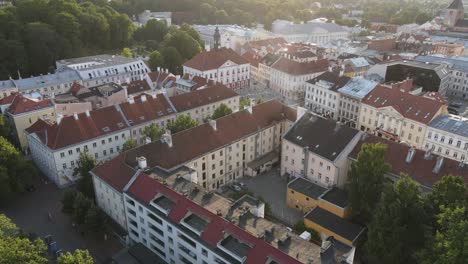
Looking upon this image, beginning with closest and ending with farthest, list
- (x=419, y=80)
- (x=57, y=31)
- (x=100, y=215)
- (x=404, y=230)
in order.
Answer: (x=404, y=230) < (x=100, y=215) < (x=419, y=80) < (x=57, y=31)

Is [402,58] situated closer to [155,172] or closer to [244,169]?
[244,169]

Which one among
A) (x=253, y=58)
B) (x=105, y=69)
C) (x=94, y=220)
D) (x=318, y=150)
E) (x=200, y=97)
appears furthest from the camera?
(x=253, y=58)

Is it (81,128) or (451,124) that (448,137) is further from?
(81,128)

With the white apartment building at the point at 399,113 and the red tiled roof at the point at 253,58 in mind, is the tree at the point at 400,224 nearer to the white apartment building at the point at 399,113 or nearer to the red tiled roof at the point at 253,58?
the white apartment building at the point at 399,113

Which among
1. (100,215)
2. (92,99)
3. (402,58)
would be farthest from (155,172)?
(402,58)

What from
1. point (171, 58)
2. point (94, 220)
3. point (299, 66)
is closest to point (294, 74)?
point (299, 66)
